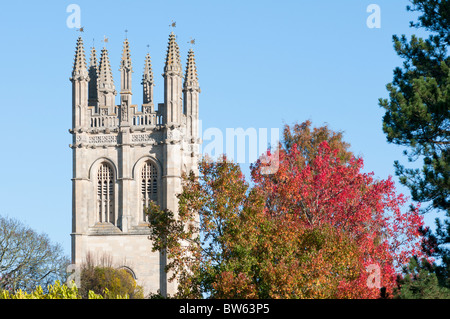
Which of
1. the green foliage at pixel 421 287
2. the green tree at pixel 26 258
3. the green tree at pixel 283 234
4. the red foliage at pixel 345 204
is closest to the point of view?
the green foliage at pixel 421 287

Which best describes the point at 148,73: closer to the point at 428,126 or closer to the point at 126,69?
the point at 126,69

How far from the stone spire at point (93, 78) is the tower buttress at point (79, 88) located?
9.93 feet

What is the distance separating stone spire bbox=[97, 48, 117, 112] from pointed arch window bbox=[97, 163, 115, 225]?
5.87 metres

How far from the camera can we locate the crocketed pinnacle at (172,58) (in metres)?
77.6

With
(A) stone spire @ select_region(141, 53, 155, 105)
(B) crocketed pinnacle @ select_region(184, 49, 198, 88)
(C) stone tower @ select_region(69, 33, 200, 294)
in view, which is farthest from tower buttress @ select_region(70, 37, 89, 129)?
(B) crocketed pinnacle @ select_region(184, 49, 198, 88)

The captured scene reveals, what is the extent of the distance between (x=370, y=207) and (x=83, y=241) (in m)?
37.7

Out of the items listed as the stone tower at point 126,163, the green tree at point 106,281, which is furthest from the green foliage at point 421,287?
the stone tower at point 126,163

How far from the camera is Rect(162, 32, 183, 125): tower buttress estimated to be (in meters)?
77.1

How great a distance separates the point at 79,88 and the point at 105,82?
274cm

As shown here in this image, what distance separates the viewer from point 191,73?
81188mm

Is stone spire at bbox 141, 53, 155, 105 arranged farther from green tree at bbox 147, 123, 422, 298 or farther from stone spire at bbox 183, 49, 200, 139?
green tree at bbox 147, 123, 422, 298

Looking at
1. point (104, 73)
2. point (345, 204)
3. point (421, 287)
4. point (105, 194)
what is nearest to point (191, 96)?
point (104, 73)

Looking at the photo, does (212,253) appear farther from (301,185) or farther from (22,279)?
(22,279)

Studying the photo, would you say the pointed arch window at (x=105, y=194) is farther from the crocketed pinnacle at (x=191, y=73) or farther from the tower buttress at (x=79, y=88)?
the crocketed pinnacle at (x=191, y=73)
